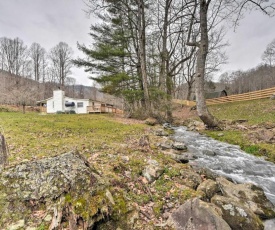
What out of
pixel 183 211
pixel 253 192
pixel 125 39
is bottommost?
pixel 253 192

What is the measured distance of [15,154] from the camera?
4613mm

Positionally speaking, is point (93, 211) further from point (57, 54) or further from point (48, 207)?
point (57, 54)

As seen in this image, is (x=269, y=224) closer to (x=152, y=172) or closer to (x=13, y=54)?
(x=152, y=172)

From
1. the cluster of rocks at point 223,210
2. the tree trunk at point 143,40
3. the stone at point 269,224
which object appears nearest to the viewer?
the cluster of rocks at point 223,210

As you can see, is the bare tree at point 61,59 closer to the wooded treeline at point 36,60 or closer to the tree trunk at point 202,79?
the wooded treeline at point 36,60

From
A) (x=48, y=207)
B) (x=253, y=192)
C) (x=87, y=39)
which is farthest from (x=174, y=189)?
(x=87, y=39)

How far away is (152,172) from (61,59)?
43.4 metres

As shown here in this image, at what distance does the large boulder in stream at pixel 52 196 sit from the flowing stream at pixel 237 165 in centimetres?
340

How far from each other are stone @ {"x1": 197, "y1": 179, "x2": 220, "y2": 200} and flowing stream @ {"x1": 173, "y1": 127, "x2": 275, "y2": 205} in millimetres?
1177

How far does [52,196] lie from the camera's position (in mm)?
2105

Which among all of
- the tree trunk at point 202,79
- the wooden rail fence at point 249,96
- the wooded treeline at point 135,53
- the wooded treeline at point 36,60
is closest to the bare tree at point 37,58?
the wooded treeline at point 36,60

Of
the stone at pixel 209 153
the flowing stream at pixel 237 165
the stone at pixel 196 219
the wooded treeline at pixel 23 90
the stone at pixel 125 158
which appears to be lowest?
the flowing stream at pixel 237 165

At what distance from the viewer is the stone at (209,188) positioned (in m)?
3.01

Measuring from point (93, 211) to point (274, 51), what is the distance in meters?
45.3
